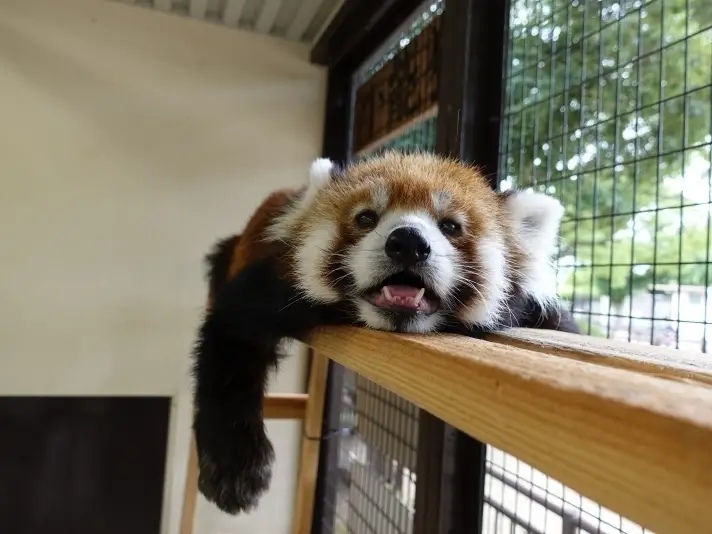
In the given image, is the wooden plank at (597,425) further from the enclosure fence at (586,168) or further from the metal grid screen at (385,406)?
the metal grid screen at (385,406)

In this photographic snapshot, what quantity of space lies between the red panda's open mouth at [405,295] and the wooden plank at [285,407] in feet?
3.62

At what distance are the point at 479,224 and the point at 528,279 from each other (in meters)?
0.20

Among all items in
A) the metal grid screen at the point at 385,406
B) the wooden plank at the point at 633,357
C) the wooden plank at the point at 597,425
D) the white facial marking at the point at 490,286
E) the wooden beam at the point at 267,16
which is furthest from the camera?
the wooden beam at the point at 267,16

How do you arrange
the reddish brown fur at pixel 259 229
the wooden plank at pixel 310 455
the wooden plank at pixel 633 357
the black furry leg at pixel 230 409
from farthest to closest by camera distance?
1. the wooden plank at pixel 310 455
2. the reddish brown fur at pixel 259 229
3. the black furry leg at pixel 230 409
4. the wooden plank at pixel 633 357

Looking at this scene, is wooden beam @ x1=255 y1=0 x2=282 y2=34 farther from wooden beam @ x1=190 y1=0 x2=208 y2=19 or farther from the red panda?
the red panda

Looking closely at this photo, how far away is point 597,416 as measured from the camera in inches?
14.2

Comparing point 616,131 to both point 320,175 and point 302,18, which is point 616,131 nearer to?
point 320,175

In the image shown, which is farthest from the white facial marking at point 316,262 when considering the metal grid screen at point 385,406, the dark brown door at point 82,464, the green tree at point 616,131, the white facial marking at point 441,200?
the dark brown door at point 82,464

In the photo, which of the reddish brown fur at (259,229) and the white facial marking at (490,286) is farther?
the reddish brown fur at (259,229)

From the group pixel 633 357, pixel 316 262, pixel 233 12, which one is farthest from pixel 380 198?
pixel 233 12

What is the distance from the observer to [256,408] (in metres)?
1.44

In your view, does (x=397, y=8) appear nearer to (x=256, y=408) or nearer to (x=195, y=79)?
(x=195, y=79)

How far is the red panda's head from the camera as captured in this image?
3.22ft

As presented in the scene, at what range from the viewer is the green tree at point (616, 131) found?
1135 mm
